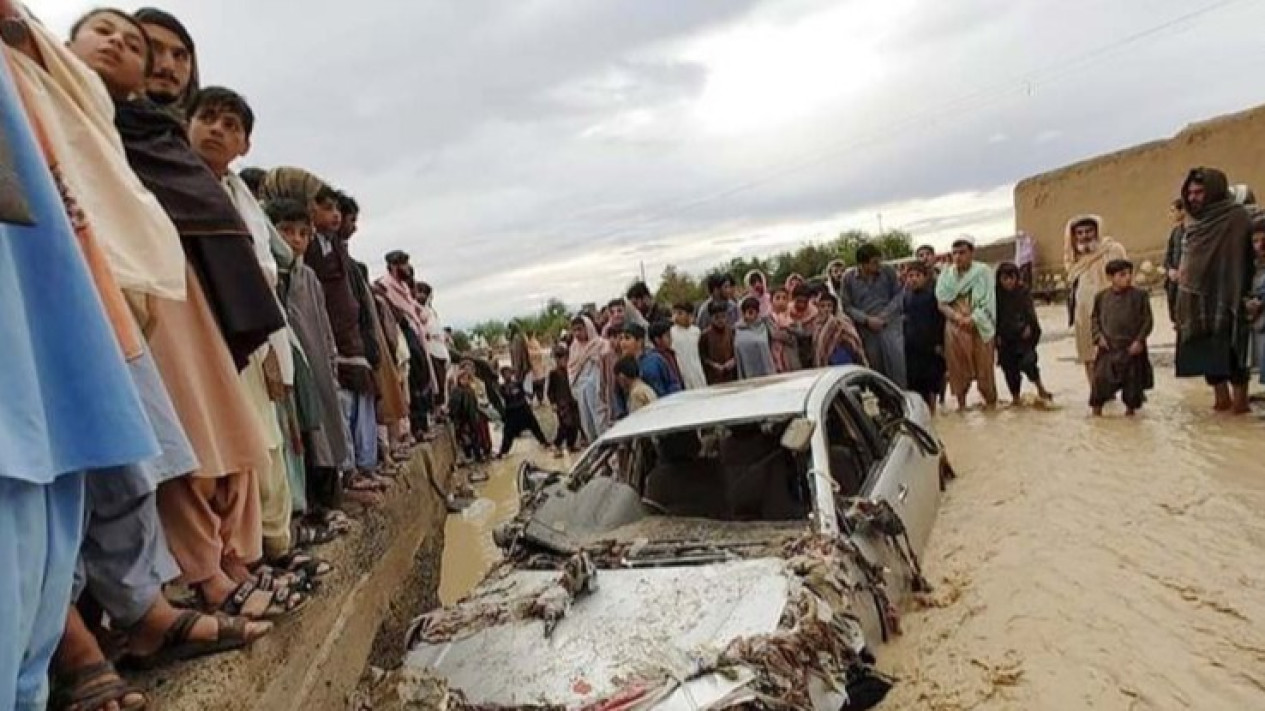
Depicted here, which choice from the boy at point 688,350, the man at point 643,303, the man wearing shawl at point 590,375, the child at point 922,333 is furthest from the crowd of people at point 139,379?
the child at point 922,333

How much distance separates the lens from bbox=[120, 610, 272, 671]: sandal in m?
2.11

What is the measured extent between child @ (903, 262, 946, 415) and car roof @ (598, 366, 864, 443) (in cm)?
411

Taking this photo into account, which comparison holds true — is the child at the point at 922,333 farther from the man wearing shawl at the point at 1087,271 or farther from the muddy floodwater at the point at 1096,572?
the man wearing shawl at the point at 1087,271

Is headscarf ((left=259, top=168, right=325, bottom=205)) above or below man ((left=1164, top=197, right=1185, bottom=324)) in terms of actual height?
above

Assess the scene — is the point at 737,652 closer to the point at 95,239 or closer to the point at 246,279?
the point at 246,279

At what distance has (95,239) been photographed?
1915 mm

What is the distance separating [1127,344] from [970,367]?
5.05ft

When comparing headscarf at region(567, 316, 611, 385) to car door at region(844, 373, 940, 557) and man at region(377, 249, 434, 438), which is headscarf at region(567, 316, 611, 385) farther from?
car door at region(844, 373, 940, 557)

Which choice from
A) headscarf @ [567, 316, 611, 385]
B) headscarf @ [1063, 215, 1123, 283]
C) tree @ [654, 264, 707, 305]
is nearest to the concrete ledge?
headscarf @ [567, 316, 611, 385]

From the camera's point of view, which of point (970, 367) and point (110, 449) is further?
point (970, 367)

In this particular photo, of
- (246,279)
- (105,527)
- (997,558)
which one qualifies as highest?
(246,279)

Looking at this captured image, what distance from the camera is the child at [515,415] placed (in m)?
13.1

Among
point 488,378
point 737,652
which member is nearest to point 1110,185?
point 488,378

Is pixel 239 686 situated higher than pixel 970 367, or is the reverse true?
pixel 239 686
